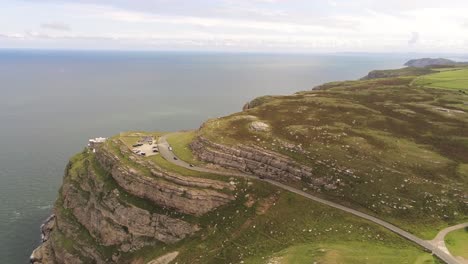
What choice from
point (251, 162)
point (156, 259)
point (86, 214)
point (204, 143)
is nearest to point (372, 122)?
point (251, 162)

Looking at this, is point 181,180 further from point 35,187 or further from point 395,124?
point 35,187

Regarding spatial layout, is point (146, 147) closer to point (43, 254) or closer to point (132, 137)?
point (132, 137)

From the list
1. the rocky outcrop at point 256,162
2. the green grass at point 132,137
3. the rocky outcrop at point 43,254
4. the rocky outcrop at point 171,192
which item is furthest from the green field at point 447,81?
the rocky outcrop at point 43,254

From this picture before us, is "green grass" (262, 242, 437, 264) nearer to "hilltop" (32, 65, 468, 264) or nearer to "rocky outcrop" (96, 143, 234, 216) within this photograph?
"hilltop" (32, 65, 468, 264)

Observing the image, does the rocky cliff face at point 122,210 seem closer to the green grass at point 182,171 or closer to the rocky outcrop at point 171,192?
the rocky outcrop at point 171,192

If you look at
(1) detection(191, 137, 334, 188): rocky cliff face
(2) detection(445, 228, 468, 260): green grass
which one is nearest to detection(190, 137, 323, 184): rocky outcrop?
(1) detection(191, 137, 334, 188): rocky cliff face

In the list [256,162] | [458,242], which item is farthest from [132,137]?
[458,242]
